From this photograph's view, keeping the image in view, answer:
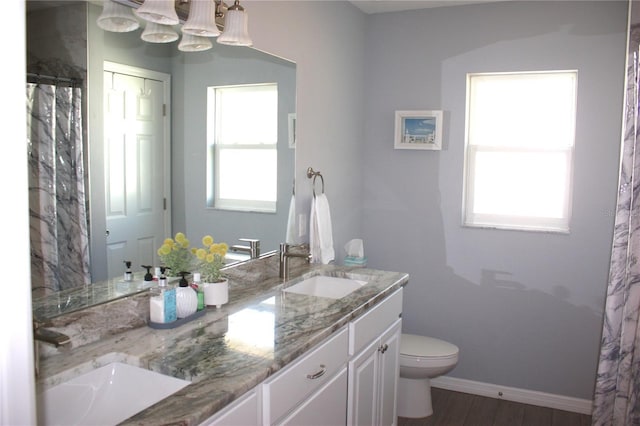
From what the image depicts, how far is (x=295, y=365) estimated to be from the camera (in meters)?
1.77

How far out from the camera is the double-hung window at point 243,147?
2340 mm

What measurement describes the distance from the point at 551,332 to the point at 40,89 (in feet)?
10.4

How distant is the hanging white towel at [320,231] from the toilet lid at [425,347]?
758 mm

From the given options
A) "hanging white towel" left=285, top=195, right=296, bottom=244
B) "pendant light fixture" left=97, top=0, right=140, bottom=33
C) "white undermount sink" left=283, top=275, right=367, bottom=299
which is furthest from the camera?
"hanging white towel" left=285, top=195, right=296, bottom=244

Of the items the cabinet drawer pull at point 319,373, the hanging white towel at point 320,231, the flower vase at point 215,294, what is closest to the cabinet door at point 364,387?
the cabinet drawer pull at point 319,373

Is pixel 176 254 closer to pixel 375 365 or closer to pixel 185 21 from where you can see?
pixel 185 21

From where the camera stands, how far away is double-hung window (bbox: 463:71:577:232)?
136 inches

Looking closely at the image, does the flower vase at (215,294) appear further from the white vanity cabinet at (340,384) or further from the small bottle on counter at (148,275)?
the white vanity cabinet at (340,384)

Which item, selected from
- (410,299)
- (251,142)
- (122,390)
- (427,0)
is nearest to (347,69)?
(427,0)

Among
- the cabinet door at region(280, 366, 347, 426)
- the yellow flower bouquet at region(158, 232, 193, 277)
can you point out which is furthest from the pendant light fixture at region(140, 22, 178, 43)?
the cabinet door at region(280, 366, 347, 426)

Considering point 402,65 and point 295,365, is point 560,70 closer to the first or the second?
point 402,65

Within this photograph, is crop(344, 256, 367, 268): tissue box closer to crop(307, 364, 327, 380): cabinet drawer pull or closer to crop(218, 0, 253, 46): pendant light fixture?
crop(307, 364, 327, 380): cabinet drawer pull

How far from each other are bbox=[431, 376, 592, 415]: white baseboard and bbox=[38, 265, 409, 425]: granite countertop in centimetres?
162

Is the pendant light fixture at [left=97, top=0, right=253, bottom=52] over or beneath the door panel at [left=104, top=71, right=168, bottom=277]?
over
